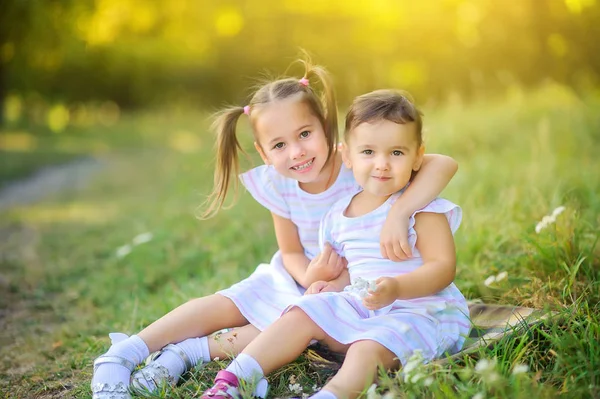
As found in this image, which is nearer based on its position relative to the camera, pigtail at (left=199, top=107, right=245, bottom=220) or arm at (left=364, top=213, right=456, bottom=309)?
arm at (left=364, top=213, right=456, bottom=309)

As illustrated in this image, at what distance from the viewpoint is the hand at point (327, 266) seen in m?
2.42

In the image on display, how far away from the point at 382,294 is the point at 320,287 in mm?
401

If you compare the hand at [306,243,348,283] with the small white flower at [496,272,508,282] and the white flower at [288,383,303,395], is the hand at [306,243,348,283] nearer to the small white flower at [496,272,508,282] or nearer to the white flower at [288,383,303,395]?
the white flower at [288,383,303,395]

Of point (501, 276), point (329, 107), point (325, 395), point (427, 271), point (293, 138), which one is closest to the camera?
point (325, 395)

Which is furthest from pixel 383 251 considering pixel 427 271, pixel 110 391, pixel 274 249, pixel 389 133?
pixel 274 249

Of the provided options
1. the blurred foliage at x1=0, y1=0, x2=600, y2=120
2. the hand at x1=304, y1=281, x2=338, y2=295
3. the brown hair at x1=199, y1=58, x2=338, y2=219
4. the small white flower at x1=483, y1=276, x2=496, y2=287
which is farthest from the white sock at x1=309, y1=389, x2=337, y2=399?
the blurred foliage at x1=0, y1=0, x2=600, y2=120

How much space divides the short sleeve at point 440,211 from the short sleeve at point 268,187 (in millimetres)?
618

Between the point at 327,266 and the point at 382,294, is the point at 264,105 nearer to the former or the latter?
the point at 327,266

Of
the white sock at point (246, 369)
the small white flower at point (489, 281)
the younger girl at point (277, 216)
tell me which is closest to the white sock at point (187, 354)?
the younger girl at point (277, 216)

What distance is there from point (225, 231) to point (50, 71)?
10.9m

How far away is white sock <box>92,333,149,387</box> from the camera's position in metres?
2.18

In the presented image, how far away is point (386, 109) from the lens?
7.12ft

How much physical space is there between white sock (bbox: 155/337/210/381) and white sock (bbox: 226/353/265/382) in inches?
13.8

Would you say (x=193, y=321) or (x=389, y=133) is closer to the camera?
(x=389, y=133)
